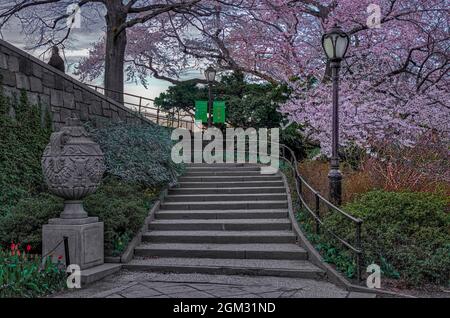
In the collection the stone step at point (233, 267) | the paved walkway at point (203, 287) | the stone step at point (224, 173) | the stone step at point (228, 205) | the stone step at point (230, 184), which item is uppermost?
the stone step at point (224, 173)

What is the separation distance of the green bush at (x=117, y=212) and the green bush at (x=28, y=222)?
0.62m

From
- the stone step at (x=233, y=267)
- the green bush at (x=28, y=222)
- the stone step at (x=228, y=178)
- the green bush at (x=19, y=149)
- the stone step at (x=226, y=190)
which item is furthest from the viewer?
the stone step at (x=228, y=178)

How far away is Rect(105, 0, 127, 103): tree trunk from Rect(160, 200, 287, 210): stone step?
6.97 m

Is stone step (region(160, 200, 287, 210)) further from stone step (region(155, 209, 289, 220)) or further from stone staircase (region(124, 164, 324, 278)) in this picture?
stone step (region(155, 209, 289, 220))

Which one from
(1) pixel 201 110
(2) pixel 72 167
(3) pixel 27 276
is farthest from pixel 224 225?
(1) pixel 201 110

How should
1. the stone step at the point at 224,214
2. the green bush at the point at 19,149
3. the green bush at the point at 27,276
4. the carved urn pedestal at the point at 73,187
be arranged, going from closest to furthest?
the green bush at the point at 27,276
the carved urn pedestal at the point at 73,187
the green bush at the point at 19,149
the stone step at the point at 224,214

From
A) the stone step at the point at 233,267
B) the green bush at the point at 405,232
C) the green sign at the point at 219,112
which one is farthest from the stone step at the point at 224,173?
the green sign at the point at 219,112

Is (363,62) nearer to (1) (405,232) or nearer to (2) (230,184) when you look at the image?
(2) (230,184)

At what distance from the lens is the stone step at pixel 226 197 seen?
36.2 feet

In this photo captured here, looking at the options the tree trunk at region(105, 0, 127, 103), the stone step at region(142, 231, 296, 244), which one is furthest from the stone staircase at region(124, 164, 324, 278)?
the tree trunk at region(105, 0, 127, 103)

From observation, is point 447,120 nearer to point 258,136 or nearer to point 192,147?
point 258,136

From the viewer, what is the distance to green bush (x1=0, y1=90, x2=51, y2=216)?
29.8 ft

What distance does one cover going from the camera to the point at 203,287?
6.46 m

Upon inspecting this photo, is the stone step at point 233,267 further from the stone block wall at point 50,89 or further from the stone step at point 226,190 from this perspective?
the stone block wall at point 50,89
